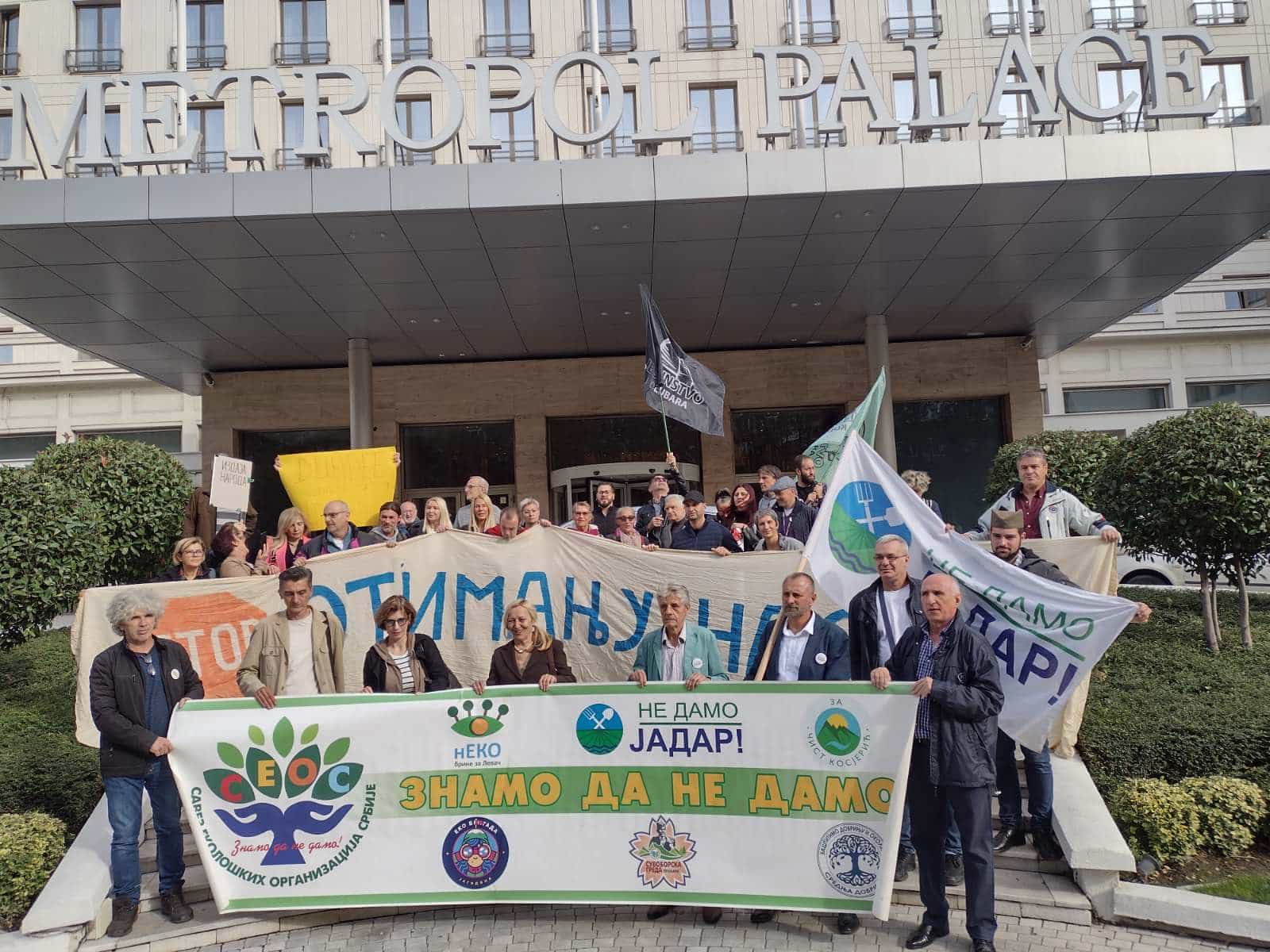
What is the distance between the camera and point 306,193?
1217 centimetres

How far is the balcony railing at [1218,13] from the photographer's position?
28.9 m

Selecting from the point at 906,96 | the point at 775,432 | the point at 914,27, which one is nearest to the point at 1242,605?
the point at 775,432

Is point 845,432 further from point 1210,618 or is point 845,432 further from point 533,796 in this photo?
point 533,796

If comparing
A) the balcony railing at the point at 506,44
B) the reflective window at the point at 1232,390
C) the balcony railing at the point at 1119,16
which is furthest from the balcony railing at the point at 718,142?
the reflective window at the point at 1232,390

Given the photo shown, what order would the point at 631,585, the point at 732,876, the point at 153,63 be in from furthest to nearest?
the point at 153,63 < the point at 631,585 < the point at 732,876

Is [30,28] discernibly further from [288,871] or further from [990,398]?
[288,871]

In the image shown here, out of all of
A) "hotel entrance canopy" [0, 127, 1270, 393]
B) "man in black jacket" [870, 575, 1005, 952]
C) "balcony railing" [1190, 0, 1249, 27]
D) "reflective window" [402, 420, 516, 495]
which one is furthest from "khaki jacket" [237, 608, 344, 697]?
"balcony railing" [1190, 0, 1249, 27]

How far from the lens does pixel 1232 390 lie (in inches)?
1398

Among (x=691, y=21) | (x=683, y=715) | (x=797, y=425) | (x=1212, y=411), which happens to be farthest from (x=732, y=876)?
(x=691, y=21)

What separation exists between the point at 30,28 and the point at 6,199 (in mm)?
18130

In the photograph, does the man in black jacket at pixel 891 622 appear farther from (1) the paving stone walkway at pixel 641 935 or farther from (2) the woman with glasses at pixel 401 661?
(2) the woman with glasses at pixel 401 661

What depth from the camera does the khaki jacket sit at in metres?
5.90

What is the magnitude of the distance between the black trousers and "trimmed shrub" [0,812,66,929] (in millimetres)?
5262

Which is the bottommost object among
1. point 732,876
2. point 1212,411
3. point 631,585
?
point 732,876
